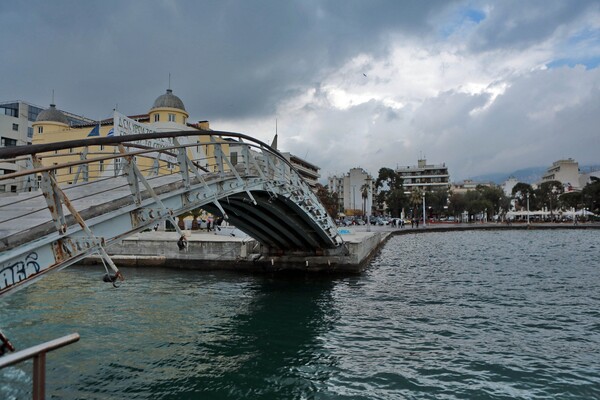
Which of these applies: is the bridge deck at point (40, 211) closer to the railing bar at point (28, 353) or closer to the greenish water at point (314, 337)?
the greenish water at point (314, 337)

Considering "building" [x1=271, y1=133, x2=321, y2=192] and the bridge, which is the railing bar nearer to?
the bridge

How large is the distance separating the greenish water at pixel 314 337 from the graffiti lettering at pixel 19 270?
3.63m

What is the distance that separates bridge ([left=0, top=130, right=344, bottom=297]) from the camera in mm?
7670

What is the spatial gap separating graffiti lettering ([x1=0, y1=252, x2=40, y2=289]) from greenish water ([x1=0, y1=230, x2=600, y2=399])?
3627mm

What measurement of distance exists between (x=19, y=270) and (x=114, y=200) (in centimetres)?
277

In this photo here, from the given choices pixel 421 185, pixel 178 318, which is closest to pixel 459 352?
pixel 178 318

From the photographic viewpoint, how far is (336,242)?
2867cm

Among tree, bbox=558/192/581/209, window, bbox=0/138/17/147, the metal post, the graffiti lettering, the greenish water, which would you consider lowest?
the greenish water

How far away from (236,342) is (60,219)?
25.1 ft

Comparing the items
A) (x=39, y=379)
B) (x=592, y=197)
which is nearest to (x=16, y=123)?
(x=39, y=379)

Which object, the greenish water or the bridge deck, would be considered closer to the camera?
the bridge deck

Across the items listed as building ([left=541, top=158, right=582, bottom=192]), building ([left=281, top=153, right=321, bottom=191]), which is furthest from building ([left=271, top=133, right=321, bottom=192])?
building ([left=541, top=158, right=582, bottom=192])

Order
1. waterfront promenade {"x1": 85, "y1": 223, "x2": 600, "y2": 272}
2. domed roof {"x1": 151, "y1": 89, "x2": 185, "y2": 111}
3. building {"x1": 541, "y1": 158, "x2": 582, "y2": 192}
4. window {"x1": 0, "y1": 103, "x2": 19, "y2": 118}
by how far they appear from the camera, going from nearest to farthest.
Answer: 1. waterfront promenade {"x1": 85, "y1": 223, "x2": 600, "y2": 272}
2. domed roof {"x1": 151, "y1": 89, "x2": 185, "y2": 111}
3. window {"x1": 0, "y1": 103, "x2": 19, "y2": 118}
4. building {"x1": 541, "y1": 158, "x2": 582, "y2": 192}

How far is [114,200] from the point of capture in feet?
32.7
